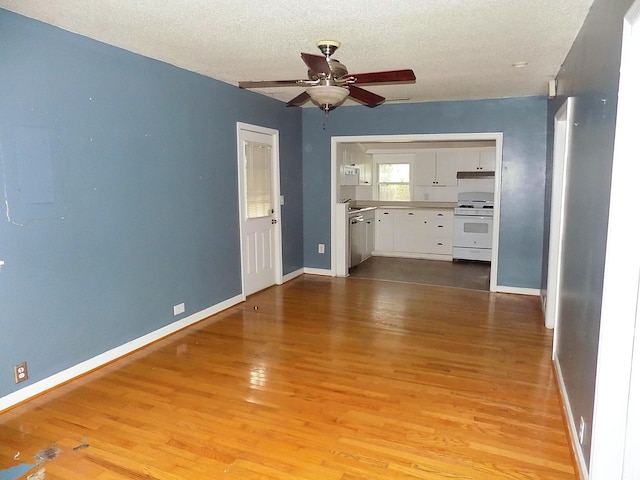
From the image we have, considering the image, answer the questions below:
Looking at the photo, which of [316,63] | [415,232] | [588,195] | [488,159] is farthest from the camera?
[415,232]

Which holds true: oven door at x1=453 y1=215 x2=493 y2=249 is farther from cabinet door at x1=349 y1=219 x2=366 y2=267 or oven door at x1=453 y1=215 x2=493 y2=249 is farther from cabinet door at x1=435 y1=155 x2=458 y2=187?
cabinet door at x1=349 y1=219 x2=366 y2=267

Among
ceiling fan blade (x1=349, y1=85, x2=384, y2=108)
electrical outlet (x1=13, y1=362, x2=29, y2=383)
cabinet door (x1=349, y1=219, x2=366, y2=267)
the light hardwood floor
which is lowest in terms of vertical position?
the light hardwood floor

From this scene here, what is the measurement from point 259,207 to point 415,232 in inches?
139

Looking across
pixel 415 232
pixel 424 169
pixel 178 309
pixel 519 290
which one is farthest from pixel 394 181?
pixel 178 309

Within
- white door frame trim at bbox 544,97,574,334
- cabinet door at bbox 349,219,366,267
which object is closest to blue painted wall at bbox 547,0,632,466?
white door frame trim at bbox 544,97,574,334

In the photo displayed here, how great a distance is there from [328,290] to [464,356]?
7.82 ft

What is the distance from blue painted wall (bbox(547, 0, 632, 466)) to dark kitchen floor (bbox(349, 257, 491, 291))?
304 centimetres

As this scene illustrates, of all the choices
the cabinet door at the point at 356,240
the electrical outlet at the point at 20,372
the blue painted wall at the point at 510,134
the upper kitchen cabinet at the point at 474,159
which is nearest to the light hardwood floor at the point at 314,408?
the electrical outlet at the point at 20,372

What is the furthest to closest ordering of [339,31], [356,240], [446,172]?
1. [446,172]
2. [356,240]
3. [339,31]

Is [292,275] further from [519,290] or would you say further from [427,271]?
[519,290]

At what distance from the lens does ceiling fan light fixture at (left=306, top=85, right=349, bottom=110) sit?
2758 mm

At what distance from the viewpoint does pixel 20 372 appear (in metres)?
2.83

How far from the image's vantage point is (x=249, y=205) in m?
5.26

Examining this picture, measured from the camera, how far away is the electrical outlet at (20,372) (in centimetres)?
281
